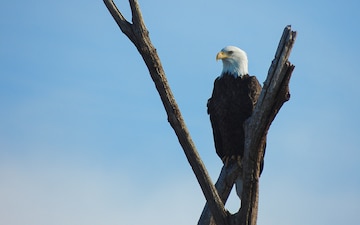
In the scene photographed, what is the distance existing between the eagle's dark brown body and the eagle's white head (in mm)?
75

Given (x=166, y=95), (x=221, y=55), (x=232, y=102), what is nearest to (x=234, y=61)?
(x=221, y=55)

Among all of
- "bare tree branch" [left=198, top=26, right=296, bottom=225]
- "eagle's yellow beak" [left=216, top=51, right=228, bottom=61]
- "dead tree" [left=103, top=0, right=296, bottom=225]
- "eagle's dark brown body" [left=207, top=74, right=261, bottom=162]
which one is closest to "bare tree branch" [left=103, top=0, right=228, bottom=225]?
"dead tree" [left=103, top=0, right=296, bottom=225]

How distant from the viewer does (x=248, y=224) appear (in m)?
4.97

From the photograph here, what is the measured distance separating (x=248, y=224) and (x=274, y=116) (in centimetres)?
89

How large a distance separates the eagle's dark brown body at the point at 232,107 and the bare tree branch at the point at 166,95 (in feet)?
4.85

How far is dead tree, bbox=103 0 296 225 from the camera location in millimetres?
4488

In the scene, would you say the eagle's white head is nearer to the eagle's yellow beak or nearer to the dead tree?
the eagle's yellow beak

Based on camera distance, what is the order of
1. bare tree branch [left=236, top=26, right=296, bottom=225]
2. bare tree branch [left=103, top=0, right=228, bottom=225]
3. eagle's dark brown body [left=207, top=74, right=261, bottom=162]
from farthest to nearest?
eagle's dark brown body [left=207, top=74, right=261, bottom=162], bare tree branch [left=103, top=0, right=228, bottom=225], bare tree branch [left=236, top=26, right=296, bottom=225]

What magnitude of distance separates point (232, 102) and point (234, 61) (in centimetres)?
50

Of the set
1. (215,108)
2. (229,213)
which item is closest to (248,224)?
(229,213)

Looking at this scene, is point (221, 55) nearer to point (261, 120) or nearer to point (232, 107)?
point (232, 107)

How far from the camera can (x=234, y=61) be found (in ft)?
22.1

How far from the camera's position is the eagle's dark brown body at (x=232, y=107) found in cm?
645

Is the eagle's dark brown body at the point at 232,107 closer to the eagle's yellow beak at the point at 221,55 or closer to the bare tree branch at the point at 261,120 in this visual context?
the eagle's yellow beak at the point at 221,55
